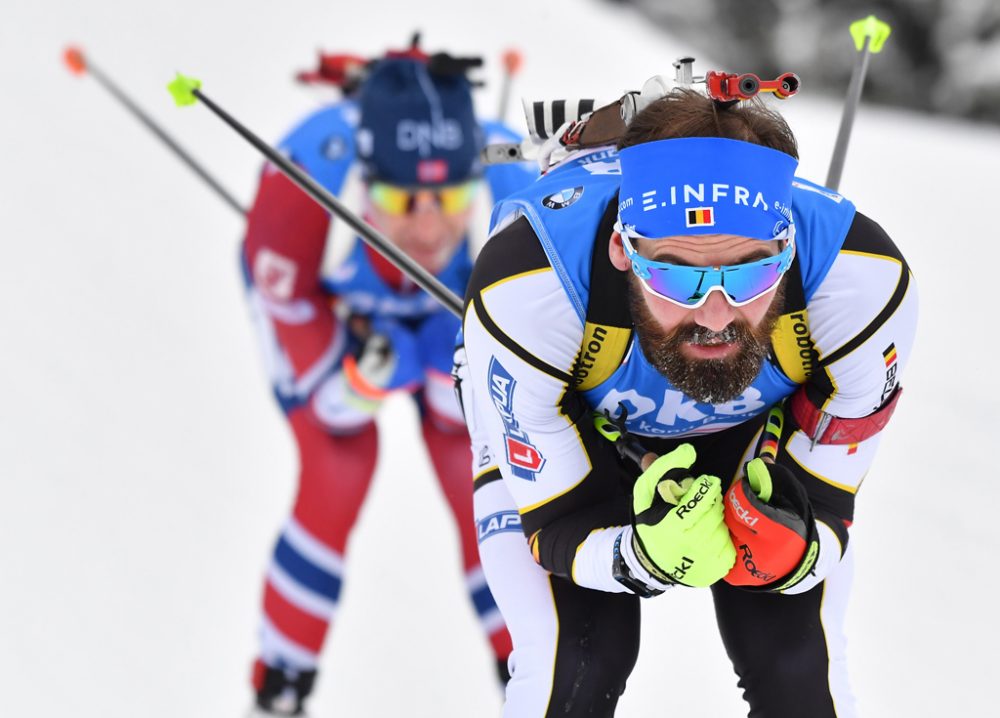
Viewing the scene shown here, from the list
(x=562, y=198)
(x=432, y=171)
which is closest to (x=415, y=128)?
(x=432, y=171)

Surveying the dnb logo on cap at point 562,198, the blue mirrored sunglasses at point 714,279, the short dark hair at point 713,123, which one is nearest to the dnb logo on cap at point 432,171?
the dnb logo on cap at point 562,198

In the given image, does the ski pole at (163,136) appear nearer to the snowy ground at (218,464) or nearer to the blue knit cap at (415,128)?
the blue knit cap at (415,128)

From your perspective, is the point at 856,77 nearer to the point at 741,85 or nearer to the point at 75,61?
the point at 741,85

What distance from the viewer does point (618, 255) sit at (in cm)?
269

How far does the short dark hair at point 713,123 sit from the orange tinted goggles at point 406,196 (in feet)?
6.18

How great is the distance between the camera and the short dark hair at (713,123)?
2.61 meters

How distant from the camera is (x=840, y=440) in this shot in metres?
2.90

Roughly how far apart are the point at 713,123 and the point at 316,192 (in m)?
1.26

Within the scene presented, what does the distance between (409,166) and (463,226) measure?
0.28 metres

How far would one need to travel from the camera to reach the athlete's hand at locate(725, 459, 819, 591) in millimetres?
2633

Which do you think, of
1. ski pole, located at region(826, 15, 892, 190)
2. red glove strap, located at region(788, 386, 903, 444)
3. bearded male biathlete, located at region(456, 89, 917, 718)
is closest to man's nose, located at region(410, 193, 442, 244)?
ski pole, located at region(826, 15, 892, 190)

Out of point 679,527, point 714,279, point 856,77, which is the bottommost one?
point 679,527

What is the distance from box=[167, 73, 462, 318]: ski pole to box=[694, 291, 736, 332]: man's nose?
3.29ft

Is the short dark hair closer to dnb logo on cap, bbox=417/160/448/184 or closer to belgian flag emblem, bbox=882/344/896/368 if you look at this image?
belgian flag emblem, bbox=882/344/896/368
